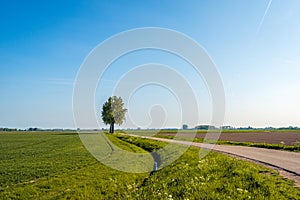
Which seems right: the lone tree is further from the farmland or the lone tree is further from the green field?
the green field

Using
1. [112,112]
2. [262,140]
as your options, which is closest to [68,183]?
[262,140]

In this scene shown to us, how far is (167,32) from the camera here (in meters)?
24.4

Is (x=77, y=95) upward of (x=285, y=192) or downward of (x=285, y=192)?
upward

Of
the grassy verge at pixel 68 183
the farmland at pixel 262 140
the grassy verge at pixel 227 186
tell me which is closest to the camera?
the grassy verge at pixel 227 186

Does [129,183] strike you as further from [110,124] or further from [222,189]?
[110,124]

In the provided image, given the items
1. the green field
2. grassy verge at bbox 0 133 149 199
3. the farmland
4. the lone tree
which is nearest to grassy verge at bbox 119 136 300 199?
the green field

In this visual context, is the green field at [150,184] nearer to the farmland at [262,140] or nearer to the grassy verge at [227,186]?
the grassy verge at [227,186]

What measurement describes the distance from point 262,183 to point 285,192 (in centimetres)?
136

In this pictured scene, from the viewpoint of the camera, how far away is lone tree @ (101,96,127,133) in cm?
12025

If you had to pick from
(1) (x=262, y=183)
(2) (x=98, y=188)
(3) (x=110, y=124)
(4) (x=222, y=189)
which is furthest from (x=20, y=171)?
(3) (x=110, y=124)

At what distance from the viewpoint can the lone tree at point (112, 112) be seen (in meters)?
120

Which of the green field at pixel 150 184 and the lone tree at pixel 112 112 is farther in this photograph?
the lone tree at pixel 112 112

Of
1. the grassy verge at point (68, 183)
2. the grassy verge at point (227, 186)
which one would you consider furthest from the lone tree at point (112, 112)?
the grassy verge at point (227, 186)

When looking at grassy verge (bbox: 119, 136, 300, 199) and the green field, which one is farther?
the green field
